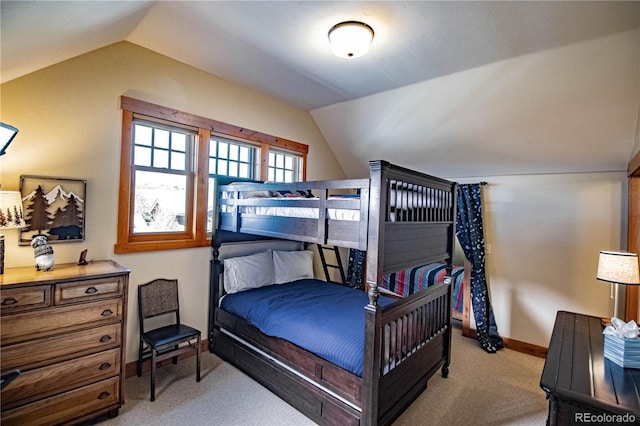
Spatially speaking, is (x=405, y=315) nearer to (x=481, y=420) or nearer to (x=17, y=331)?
(x=481, y=420)

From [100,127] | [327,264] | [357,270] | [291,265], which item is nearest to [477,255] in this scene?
[357,270]

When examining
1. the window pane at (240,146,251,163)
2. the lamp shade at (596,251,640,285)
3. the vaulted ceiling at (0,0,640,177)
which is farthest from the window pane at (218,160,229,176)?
the lamp shade at (596,251,640,285)

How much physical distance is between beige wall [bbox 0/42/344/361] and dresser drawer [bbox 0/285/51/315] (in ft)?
1.89

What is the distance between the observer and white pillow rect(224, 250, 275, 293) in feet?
10.4

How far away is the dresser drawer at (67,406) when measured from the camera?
5.88 ft

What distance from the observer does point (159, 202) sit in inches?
118

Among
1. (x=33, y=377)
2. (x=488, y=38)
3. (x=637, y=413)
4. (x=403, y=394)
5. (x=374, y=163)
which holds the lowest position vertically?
(x=403, y=394)

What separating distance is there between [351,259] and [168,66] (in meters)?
3.43

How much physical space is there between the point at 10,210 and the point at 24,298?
55cm

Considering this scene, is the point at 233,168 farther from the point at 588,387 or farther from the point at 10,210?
the point at 588,387

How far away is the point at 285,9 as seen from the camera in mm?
1997

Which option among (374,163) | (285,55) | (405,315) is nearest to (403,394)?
(405,315)

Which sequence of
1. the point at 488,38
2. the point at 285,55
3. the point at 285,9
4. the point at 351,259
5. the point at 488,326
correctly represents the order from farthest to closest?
the point at 351,259 → the point at 488,326 → the point at 285,55 → the point at 488,38 → the point at 285,9

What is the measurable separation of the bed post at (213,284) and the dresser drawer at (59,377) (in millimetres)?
1095
